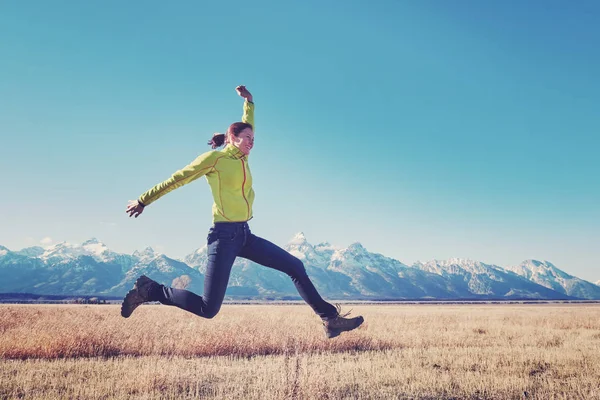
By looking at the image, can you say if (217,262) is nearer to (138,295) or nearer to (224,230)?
(224,230)

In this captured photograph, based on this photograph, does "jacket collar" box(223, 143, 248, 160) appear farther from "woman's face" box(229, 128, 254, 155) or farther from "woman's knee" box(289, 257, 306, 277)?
"woman's knee" box(289, 257, 306, 277)

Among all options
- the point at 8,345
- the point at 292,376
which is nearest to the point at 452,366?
the point at 292,376

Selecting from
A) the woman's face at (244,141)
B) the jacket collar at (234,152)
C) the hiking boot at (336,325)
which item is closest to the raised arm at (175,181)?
the jacket collar at (234,152)

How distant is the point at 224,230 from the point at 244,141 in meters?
1.18

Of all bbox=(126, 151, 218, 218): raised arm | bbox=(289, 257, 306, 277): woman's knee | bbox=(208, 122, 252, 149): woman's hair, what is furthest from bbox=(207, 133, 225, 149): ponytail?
bbox=(289, 257, 306, 277): woman's knee

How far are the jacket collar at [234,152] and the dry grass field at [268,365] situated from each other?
3.16 metres

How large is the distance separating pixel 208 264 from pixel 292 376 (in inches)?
110

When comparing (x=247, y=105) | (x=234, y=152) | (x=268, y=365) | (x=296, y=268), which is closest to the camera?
(x=234, y=152)

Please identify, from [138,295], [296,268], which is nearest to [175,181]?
[138,295]

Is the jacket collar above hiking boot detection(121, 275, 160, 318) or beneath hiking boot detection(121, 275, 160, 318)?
above

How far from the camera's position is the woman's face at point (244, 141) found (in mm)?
4945

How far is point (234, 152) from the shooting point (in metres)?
4.84

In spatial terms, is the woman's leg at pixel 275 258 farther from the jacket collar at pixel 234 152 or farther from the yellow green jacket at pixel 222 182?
the jacket collar at pixel 234 152

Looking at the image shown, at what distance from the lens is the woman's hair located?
5016mm
